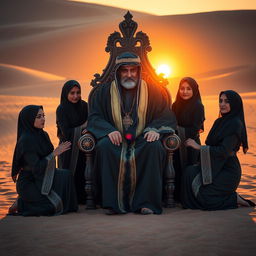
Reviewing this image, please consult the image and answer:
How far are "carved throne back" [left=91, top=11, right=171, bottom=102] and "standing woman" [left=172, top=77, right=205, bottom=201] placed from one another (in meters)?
0.44

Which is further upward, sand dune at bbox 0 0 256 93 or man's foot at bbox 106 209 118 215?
sand dune at bbox 0 0 256 93

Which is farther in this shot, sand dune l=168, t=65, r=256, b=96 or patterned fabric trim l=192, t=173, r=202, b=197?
sand dune l=168, t=65, r=256, b=96

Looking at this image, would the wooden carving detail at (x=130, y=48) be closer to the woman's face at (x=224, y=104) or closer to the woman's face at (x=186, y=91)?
the woman's face at (x=186, y=91)

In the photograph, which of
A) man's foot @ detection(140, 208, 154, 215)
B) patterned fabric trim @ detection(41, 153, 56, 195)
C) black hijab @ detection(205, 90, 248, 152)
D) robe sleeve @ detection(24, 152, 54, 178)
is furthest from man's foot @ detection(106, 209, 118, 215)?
black hijab @ detection(205, 90, 248, 152)

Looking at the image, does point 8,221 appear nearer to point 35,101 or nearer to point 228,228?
point 228,228

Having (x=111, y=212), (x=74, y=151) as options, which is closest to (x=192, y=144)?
(x=111, y=212)

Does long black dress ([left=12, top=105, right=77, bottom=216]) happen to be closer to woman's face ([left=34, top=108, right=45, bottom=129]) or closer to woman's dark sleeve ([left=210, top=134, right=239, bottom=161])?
woman's face ([left=34, top=108, right=45, bottom=129])

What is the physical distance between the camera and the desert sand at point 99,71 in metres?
5.52

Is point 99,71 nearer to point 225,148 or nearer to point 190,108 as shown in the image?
point 190,108

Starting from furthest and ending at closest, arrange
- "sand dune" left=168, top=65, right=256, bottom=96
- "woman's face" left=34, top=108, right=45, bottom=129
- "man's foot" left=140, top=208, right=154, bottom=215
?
"sand dune" left=168, top=65, right=256, bottom=96, "woman's face" left=34, top=108, right=45, bottom=129, "man's foot" left=140, top=208, right=154, bottom=215

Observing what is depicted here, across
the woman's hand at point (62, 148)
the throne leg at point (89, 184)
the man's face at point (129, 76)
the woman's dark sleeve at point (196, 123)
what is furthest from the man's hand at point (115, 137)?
the woman's dark sleeve at point (196, 123)

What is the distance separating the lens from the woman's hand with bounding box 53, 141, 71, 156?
7200mm

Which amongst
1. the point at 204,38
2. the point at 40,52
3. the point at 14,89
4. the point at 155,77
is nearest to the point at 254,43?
the point at 204,38

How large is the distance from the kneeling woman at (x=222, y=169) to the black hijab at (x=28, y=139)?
79.4 inches
